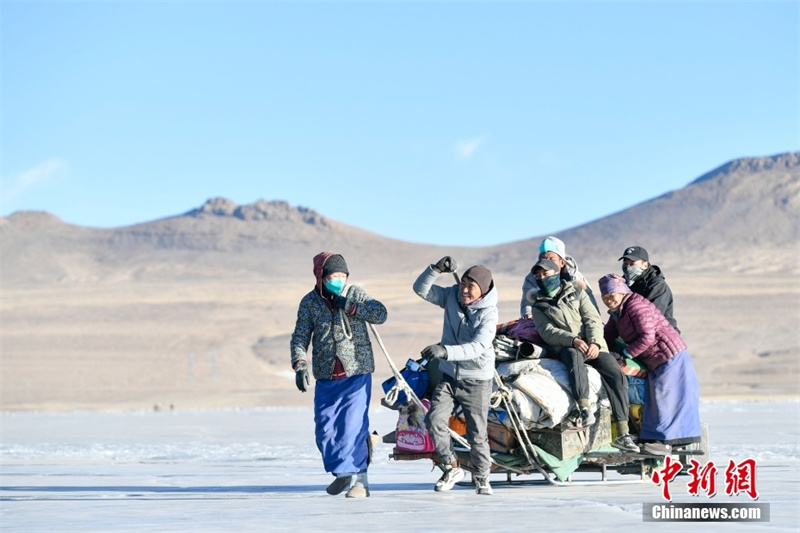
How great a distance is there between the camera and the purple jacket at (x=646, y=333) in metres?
10.3

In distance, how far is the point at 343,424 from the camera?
384 inches

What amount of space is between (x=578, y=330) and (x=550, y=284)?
1.36 ft

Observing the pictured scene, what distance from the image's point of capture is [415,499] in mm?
9328

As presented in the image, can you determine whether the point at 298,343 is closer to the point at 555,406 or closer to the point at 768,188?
the point at 555,406

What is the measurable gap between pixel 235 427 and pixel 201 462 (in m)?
9.10

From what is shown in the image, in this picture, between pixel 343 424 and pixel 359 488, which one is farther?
pixel 343 424

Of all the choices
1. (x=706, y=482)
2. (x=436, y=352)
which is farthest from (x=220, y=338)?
(x=706, y=482)

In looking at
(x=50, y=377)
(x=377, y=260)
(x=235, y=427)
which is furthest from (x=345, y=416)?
(x=377, y=260)

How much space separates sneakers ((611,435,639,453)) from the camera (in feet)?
33.1

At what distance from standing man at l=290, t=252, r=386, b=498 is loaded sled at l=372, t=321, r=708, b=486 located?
0.88ft

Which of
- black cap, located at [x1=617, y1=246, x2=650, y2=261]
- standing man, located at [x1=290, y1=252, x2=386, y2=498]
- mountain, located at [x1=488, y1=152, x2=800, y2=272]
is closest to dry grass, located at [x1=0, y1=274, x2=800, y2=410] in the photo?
mountain, located at [x1=488, y1=152, x2=800, y2=272]

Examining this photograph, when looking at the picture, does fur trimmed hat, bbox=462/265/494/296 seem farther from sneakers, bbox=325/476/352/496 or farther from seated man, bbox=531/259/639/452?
sneakers, bbox=325/476/352/496

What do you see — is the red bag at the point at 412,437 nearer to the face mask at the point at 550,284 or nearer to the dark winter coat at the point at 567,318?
the dark winter coat at the point at 567,318

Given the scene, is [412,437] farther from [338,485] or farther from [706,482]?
[706,482]
